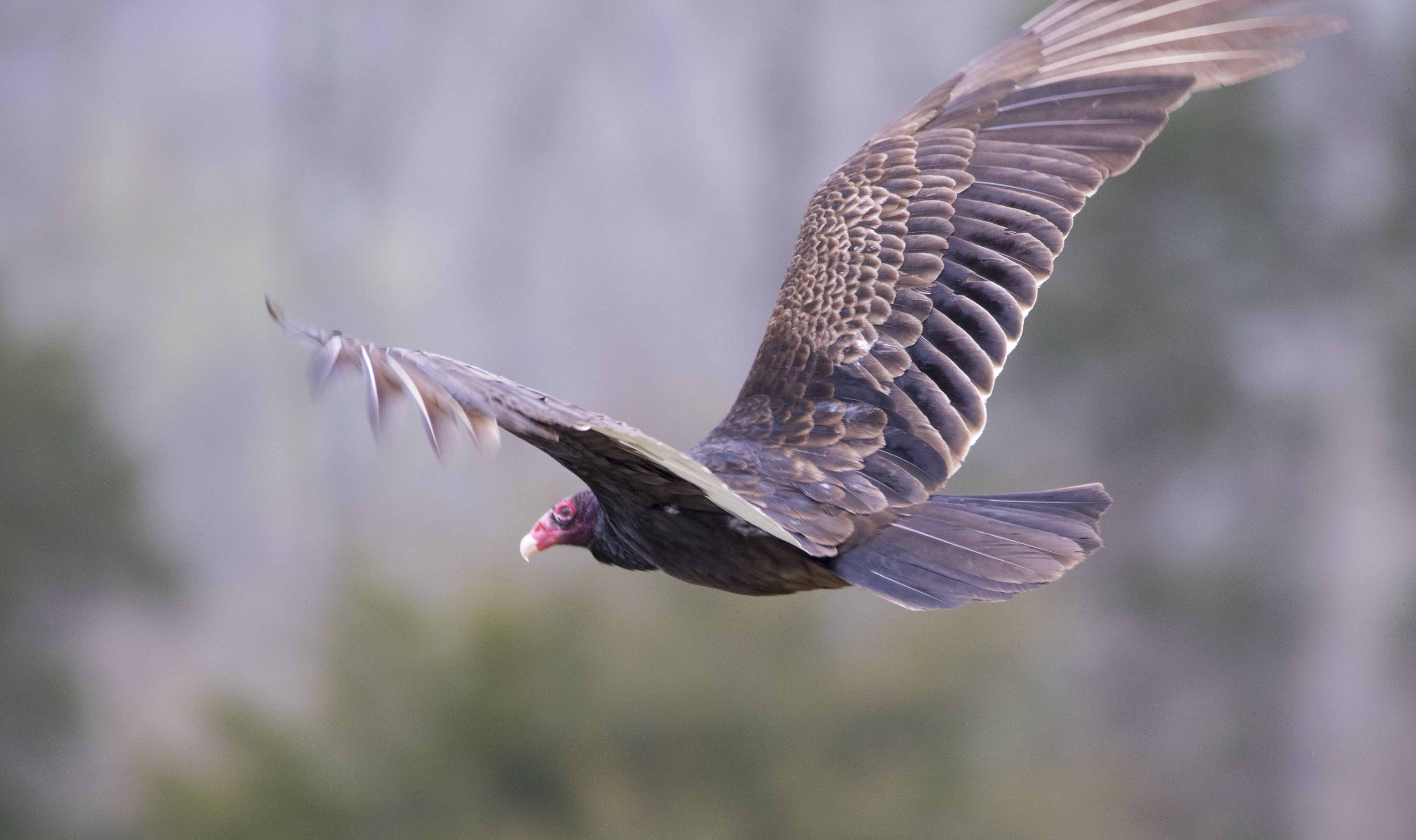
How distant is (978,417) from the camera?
2.57 m

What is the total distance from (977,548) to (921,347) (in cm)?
57

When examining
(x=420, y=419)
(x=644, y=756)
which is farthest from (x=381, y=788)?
(x=420, y=419)

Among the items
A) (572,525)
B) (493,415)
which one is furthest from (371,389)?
(572,525)

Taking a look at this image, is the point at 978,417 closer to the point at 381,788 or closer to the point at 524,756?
the point at 524,756

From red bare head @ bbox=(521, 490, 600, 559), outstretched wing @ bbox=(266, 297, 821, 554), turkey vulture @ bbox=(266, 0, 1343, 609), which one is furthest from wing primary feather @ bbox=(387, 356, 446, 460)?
red bare head @ bbox=(521, 490, 600, 559)

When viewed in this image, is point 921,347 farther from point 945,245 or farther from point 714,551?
point 714,551

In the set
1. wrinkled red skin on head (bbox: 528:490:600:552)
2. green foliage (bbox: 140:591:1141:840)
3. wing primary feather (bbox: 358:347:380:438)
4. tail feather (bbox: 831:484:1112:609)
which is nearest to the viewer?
wing primary feather (bbox: 358:347:380:438)

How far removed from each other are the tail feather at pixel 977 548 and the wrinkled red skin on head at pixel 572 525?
0.52m

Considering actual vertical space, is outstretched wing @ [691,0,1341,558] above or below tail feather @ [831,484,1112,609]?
above

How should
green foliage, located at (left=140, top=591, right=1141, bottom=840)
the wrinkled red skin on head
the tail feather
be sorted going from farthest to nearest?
green foliage, located at (left=140, top=591, right=1141, bottom=840)
the wrinkled red skin on head
the tail feather

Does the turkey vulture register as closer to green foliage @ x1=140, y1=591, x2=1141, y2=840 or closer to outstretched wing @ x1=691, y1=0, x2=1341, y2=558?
outstretched wing @ x1=691, y1=0, x2=1341, y2=558

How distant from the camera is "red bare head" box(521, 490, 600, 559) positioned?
8.07 ft

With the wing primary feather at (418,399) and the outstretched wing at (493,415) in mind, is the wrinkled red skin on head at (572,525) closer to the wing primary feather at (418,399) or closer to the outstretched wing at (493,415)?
the outstretched wing at (493,415)

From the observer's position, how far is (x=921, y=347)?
265cm
